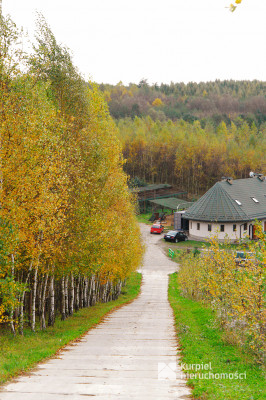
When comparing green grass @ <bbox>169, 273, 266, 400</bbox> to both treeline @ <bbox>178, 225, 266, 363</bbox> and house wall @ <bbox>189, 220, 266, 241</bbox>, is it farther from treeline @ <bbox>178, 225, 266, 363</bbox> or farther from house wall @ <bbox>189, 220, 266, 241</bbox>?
house wall @ <bbox>189, 220, 266, 241</bbox>

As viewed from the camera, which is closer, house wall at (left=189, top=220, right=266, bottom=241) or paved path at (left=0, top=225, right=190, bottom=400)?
paved path at (left=0, top=225, right=190, bottom=400)

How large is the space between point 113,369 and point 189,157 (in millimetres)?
62806

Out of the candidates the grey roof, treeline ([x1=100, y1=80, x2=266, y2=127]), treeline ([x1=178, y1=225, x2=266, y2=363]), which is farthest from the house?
treeline ([x1=100, y1=80, x2=266, y2=127])

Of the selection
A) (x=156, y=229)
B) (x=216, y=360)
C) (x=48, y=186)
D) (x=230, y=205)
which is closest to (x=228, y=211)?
(x=230, y=205)

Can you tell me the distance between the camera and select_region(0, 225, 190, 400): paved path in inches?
276

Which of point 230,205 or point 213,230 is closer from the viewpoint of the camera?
point 213,230

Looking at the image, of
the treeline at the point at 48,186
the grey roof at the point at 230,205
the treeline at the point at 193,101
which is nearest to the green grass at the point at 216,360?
the treeline at the point at 48,186

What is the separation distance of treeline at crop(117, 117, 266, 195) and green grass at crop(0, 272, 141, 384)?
179 feet

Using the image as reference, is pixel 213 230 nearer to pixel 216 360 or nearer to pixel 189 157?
pixel 189 157

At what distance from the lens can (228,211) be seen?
42656mm

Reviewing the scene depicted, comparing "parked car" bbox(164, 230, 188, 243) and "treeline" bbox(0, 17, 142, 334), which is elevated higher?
"treeline" bbox(0, 17, 142, 334)

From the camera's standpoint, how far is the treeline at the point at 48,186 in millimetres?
11523

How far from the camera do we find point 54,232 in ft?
43.6

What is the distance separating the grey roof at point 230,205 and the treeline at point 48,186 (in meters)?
24.1
